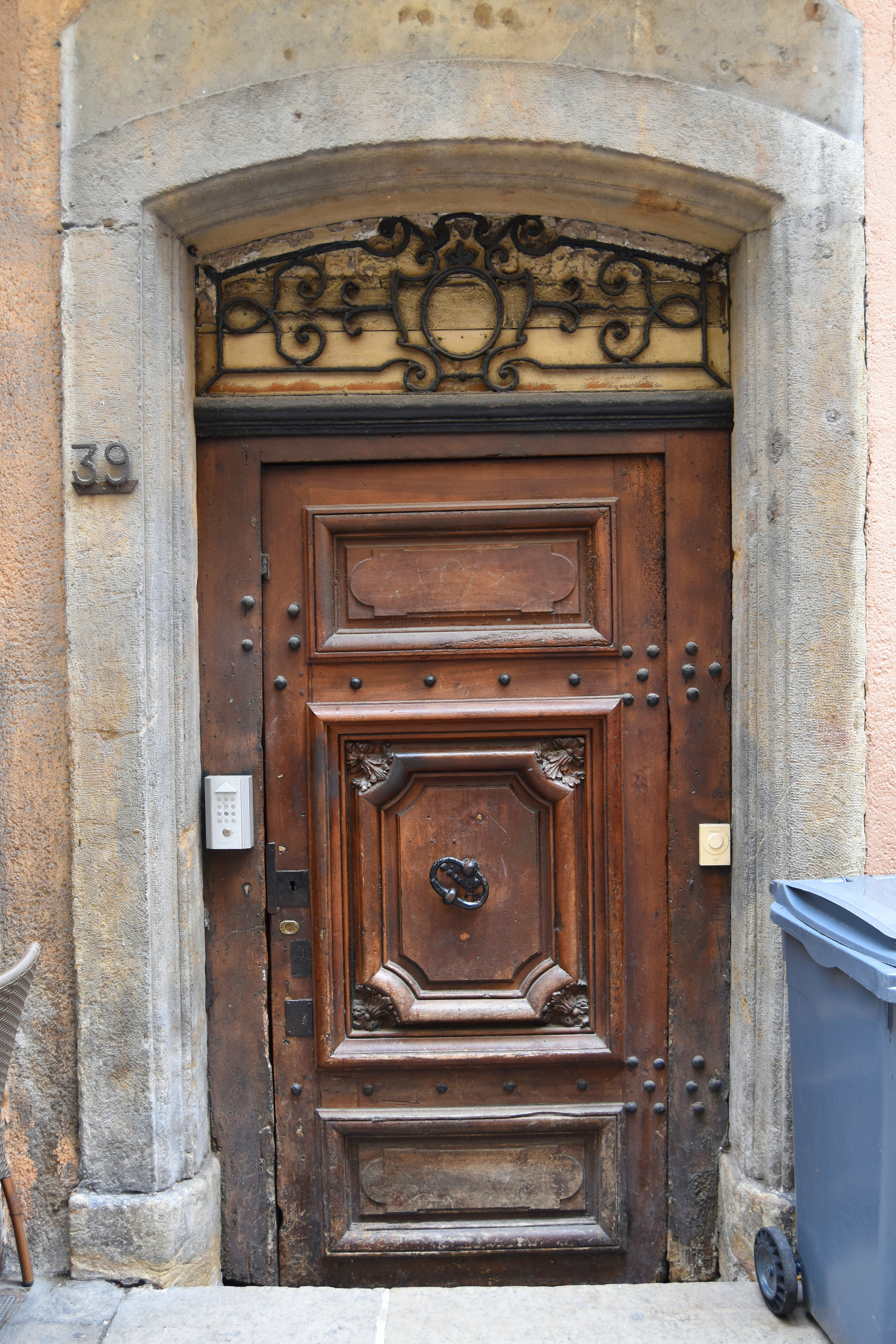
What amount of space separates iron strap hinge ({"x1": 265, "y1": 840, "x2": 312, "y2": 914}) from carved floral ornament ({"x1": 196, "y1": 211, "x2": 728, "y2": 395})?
1.38 m

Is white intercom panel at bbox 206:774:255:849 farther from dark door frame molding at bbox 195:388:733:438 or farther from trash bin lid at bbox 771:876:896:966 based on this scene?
trash bin lid at bbox 771:876:896:966

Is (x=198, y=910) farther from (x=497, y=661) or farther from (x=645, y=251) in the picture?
(x=645, y=251)

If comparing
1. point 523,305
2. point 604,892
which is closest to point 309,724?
point 604,892

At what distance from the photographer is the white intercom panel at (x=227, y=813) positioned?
2.61 m

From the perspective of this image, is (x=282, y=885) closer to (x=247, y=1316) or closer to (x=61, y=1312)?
(x=247, y=1316)

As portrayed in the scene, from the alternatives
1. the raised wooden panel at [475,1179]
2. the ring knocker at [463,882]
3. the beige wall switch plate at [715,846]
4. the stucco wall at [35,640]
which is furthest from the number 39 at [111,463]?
the raised wooden panel at [475,1179]

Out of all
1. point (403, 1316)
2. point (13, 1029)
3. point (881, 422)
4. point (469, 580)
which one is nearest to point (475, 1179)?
point (403, 1316)

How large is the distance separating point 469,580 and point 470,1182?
70.3 inches

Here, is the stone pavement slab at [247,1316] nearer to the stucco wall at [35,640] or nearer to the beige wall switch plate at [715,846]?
the stucco wall at [35,640]

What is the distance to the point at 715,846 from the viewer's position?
265 centimetres

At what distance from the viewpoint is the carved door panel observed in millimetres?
2660

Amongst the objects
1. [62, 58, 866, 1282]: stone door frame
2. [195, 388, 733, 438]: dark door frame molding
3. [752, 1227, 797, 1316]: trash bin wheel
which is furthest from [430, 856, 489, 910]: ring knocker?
[195, 388, 733, 438]: dark door frame molding

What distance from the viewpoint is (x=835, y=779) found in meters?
2.41

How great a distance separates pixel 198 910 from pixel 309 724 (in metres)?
0.62
